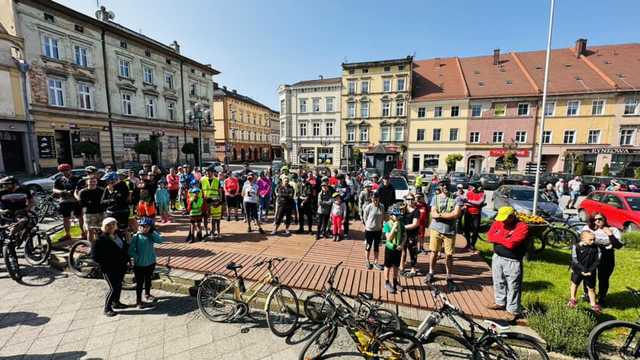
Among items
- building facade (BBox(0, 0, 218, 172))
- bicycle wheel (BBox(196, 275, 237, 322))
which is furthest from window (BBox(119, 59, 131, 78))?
bicycle wheel (BBox(196, 275, 237, 322))

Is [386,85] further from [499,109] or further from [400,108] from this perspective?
[499,109]

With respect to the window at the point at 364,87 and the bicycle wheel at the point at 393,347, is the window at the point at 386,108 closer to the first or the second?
the window at the point at 364,87

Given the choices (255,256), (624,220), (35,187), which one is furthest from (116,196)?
(624,220)

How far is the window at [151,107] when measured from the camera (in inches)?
1163

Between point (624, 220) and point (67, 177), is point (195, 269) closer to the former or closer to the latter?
point (67, 177)

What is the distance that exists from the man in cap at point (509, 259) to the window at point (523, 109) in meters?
34.4

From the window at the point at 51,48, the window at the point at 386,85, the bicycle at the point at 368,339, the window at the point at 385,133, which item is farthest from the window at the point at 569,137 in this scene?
the window at the point at 51,48

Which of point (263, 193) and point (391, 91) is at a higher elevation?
point (391, 91)

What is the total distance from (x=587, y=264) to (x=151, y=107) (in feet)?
120

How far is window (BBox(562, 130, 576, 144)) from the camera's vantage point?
29812 millimetres

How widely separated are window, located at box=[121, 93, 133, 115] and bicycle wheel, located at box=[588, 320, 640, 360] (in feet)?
114

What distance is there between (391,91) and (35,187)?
35151mm

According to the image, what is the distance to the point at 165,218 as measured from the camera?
31.0ft

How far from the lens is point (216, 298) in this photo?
4.47 meters
